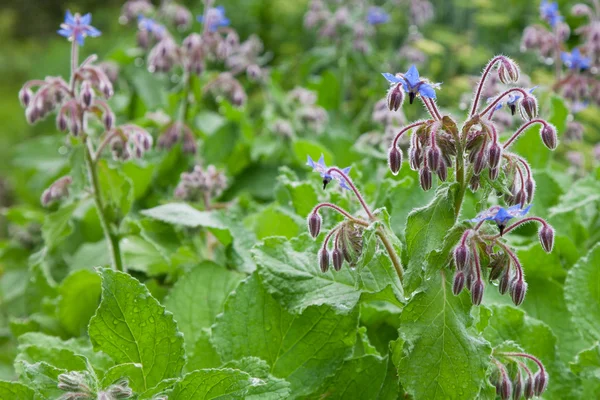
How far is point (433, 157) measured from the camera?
1517 mm

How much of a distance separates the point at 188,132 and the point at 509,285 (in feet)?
6.72

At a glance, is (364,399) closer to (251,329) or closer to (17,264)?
(251,329)

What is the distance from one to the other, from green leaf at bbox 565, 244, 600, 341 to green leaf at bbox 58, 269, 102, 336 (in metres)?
1.63

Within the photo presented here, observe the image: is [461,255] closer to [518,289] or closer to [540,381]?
[518,289]

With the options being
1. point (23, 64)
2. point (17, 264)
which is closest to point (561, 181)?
point (17, 264)

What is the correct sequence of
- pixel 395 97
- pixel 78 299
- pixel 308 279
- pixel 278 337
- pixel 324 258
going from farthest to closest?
1. pixel 78 299
2. pixel 278 337
3. pixel 308 279
4. pixel 324 258
5. pixel 395 97

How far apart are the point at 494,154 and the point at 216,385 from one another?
80 cm

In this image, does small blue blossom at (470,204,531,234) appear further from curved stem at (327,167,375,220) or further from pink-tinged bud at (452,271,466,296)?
curved stem at (327,167,375,220)

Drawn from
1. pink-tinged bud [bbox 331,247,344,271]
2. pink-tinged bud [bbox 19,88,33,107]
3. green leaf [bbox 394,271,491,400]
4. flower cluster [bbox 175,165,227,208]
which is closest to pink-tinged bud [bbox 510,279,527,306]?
green leaf [bbox 394,271,491,400]

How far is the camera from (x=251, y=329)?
6.54ft

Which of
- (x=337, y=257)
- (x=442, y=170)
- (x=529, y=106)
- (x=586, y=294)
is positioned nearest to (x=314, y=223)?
(x=337, y=257)

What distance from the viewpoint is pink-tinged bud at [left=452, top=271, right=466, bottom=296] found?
1530 mm

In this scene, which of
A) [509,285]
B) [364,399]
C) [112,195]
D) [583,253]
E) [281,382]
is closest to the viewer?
[509,285]

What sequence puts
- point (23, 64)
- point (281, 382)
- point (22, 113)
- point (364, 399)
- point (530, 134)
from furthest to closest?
1. point (23, 64)
2. point (22, 113)
3. point (530, 134)
4. point (364, 399)
5. point (281, 382)
